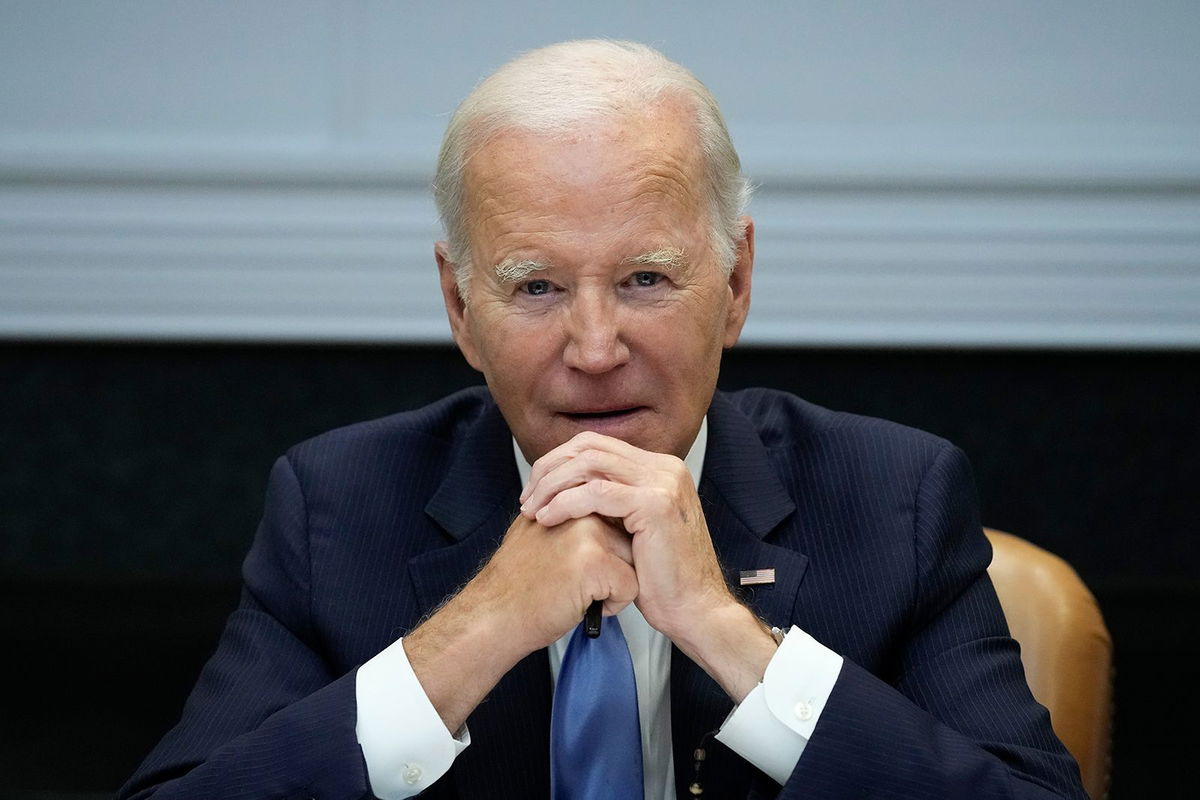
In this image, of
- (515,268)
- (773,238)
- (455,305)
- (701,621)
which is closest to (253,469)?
(773,238)

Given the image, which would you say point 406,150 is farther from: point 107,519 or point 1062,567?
point 1062,567

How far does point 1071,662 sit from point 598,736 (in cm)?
62

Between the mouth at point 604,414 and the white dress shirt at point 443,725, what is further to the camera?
the mouth at point 604,414

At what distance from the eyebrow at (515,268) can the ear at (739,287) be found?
0.30m

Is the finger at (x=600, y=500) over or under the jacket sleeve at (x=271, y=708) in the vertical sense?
over

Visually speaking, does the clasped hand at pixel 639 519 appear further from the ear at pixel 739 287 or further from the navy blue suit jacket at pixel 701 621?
the ear at pixel 739 287

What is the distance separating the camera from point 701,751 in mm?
1702

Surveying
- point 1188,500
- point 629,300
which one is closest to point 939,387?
point 1188,500

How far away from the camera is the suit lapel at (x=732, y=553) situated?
1.72 metres

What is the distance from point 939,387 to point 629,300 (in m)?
1.93

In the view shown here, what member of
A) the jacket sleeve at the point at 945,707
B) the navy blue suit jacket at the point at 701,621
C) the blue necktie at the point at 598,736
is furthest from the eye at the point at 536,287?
the jacket sleeve at the point at 945,707

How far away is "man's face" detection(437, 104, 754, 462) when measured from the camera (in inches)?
65.2

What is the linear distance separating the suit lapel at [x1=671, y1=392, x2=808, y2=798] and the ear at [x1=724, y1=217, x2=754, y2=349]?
6.1 inches

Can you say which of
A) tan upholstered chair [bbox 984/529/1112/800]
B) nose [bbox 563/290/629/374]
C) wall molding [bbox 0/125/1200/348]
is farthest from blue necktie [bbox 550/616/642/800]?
wall molding [bbox 0/125/1200/348]
